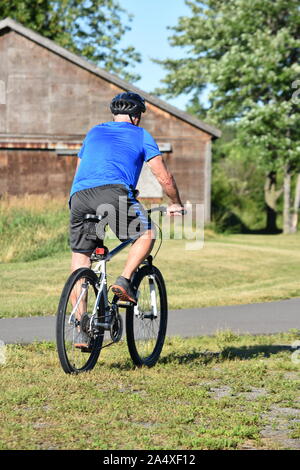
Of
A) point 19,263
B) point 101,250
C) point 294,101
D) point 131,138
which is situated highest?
point 294,101

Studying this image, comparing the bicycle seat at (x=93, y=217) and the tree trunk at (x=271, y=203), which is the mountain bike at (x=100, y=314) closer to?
the bicycle seat at (x=93, y=217)

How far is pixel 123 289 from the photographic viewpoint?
6.96 meters

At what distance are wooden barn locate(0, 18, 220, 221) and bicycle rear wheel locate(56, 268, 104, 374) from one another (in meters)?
23.6

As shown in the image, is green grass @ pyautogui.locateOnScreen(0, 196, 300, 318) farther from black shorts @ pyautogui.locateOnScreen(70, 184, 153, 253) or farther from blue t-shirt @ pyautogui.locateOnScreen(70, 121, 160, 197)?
blue t-shirt @ pyautogui.locateOnScreen(70, 121, 160, 197)

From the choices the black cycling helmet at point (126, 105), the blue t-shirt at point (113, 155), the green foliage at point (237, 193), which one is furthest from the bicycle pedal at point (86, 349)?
the green foliage at point (237, 193)

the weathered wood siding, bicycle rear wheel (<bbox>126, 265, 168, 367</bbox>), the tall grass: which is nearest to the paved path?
bicycle rear wheel (<bbox>126, 265, 168, 367</bbox>)

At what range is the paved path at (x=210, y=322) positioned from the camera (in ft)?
31.2

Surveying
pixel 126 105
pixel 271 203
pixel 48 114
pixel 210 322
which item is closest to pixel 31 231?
pixel 210 322

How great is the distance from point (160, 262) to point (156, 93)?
28.8 meters

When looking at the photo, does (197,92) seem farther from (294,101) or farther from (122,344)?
(122,344)

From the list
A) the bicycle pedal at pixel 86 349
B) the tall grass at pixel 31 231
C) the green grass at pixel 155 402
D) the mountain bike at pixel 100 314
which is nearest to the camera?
the green grass at pixel 155 402

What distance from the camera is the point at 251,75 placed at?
35.8m

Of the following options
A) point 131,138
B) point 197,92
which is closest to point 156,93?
point 197,92

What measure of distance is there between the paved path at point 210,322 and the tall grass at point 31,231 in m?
7.84
